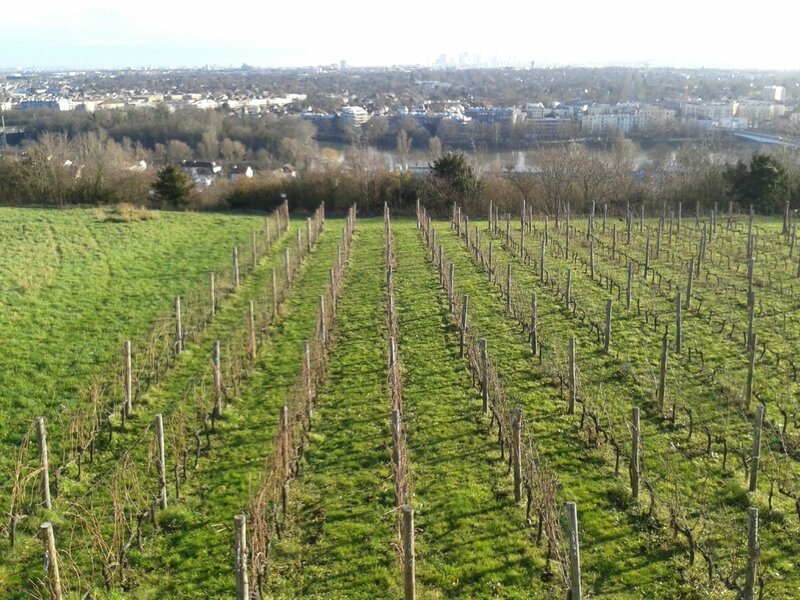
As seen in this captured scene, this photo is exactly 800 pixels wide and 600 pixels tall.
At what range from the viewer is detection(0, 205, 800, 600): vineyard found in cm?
668

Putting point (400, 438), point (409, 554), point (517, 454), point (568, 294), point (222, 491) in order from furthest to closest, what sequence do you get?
point (568, 294) → point (222, 491) → point (400, 438) → point (517, 454) → point (409, 554)

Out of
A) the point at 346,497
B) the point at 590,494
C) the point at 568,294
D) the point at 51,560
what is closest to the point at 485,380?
the point at 590,494

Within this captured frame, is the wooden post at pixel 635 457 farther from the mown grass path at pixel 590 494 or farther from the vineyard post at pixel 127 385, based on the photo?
the vineyard post at pixel 127 385

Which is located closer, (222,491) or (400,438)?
(400,438)

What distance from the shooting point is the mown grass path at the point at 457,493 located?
661cm

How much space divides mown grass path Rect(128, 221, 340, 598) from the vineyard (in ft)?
0.11

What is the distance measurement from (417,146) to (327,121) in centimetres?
1873

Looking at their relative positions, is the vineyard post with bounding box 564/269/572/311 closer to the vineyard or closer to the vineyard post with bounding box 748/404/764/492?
the vineyard

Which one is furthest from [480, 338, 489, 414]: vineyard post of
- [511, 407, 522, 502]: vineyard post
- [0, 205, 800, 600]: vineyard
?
[511, 407, 522, 502]: vineyard post

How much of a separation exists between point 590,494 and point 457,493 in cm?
140

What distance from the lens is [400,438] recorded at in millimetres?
7969

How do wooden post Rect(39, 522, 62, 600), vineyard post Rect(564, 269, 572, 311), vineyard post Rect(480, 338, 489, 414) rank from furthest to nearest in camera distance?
vineyard post Rect(564, 269, 572, 311), vineyard post Rect(480, 338, 489, 414), wooden post Rect(39, 522, 62, 600)

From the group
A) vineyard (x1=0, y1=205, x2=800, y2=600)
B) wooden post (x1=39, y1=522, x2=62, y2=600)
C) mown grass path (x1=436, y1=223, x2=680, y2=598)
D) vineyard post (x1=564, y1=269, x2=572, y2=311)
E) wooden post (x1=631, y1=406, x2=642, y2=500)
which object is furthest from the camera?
vineyard post (x1=564, y1=269, x2=572, y2=311)

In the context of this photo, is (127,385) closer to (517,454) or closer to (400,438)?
(400,438)
